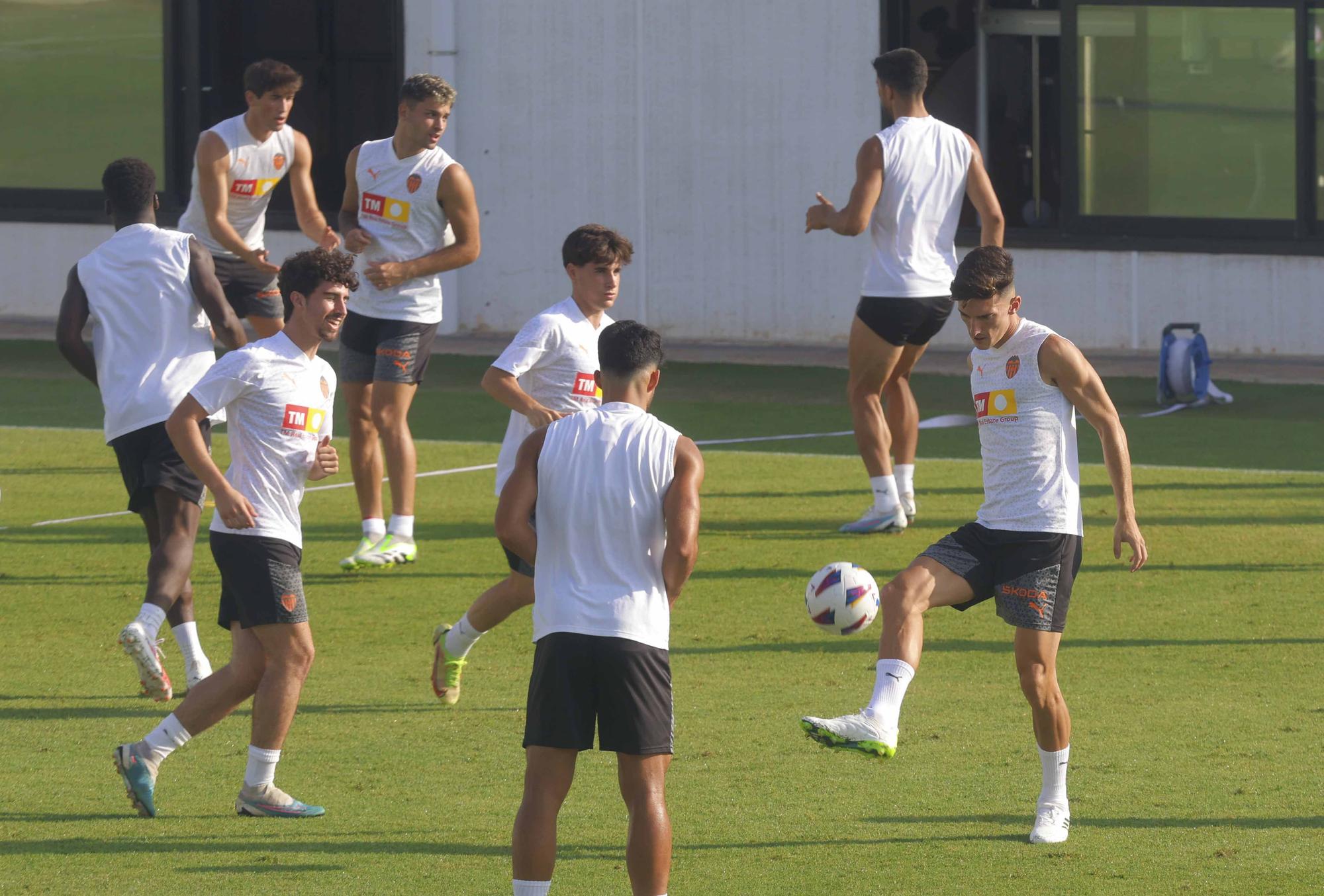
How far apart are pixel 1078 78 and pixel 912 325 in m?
8.43

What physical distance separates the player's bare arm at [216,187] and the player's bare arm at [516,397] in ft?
12.5

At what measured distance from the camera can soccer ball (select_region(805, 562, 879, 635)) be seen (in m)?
7.16

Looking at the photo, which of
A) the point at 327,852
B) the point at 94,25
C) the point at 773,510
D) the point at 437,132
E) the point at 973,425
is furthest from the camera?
the point at 94,25

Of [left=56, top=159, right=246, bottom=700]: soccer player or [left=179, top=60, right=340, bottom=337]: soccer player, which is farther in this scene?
[left=179, top=60, right=340, bottom=337]: soccer player

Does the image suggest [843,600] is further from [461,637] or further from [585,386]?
[461,637]

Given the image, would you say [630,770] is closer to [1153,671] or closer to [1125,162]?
[1153,671]

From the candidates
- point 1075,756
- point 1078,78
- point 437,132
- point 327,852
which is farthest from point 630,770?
point 1078,78

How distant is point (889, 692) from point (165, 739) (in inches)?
91.3

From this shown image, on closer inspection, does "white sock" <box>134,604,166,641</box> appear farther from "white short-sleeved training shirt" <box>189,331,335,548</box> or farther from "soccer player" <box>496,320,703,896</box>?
"soccer player" <box>496,320,703,896</box>

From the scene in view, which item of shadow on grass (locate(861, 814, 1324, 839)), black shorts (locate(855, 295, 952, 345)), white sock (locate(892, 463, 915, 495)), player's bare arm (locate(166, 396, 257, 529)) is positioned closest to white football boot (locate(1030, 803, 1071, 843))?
shadow on grass (locate(861, 814, 1324, 839))

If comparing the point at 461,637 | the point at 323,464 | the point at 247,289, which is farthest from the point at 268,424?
the point at 247,289

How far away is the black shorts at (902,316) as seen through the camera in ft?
35.6

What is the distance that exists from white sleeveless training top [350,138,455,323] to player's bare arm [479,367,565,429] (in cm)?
275

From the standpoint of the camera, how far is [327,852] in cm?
609
